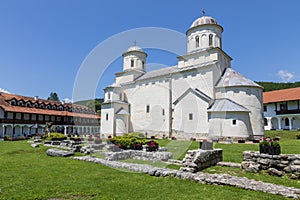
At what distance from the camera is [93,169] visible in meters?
8.54

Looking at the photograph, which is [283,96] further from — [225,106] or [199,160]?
[199,160]

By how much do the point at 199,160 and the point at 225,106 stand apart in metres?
14.5

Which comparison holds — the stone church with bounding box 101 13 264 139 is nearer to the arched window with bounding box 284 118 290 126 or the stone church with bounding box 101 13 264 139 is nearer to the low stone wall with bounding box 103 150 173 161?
the low stone wall with bounding box 103 150 173 161

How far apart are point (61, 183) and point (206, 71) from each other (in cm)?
2130

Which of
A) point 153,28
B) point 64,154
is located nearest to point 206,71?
point 153,28

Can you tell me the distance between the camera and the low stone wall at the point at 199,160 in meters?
7.95

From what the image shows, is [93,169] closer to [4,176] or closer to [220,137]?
[4,176]

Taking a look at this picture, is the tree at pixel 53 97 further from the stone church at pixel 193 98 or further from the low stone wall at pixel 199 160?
the low stone wall at pixel 199 160

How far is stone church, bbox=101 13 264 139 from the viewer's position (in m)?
21.6

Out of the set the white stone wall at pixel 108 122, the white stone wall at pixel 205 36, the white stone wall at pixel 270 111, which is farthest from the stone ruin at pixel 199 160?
the white stone wall at pixel 270 111

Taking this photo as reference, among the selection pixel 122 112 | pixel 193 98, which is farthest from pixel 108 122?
pixel 193 98

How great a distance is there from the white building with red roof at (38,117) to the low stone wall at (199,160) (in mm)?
33639

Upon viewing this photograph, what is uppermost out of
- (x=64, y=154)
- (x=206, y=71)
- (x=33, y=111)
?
(x=206, y=71)

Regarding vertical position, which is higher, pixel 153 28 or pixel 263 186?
pixel 153 28
